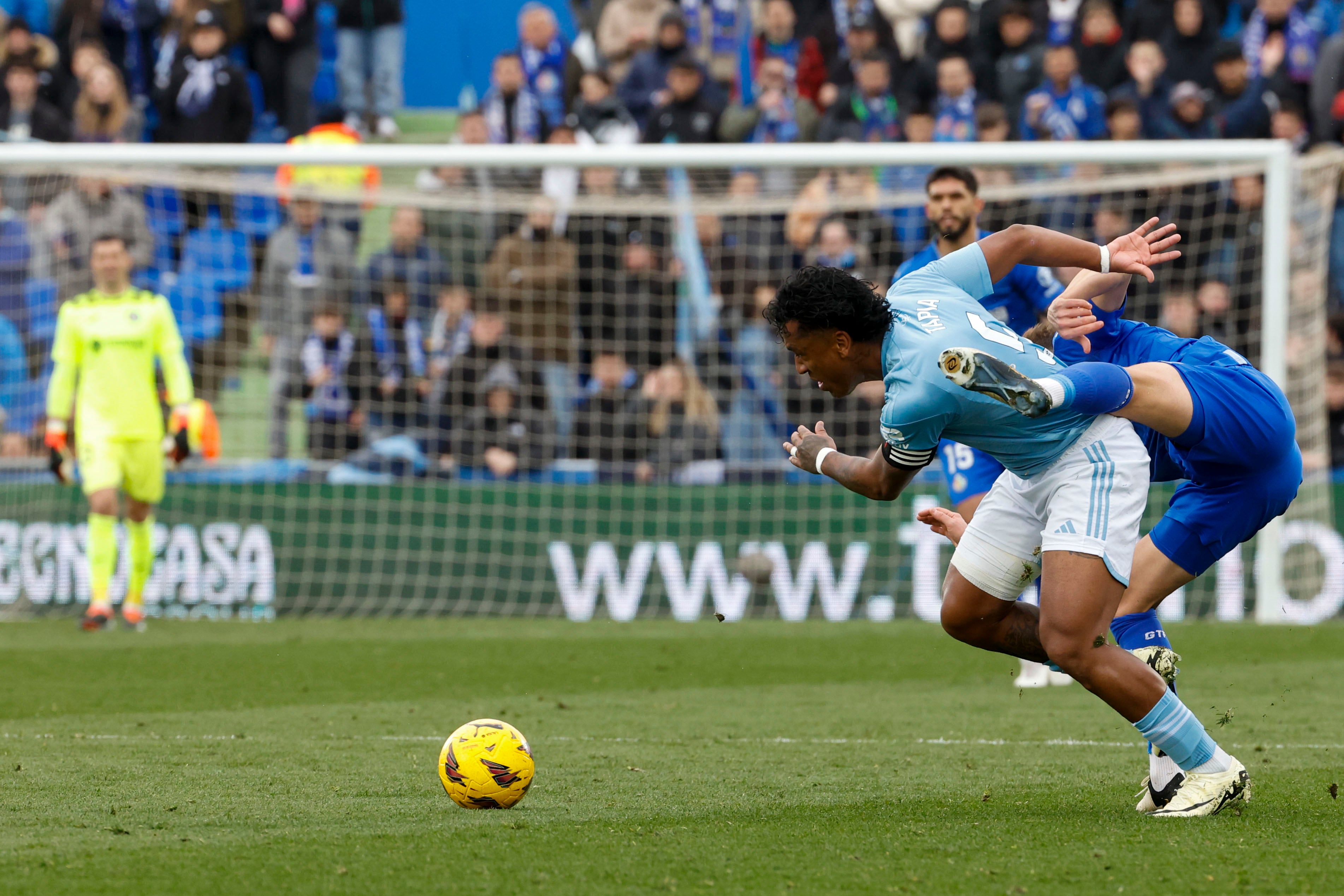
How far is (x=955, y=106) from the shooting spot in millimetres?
15773

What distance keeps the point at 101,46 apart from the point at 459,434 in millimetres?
6815

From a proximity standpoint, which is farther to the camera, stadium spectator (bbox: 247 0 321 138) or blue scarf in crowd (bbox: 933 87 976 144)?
stadium spectator (bbox: 247 0 321 138)

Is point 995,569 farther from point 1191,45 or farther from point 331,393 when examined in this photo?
point 1191,45

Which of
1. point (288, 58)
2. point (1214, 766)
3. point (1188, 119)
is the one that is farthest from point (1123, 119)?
point (1214, 766)

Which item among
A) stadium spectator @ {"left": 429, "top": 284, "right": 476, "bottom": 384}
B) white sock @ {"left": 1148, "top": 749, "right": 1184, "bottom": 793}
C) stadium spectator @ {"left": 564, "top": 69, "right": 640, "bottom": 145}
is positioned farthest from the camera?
stadium spectator @ {"left": 564, "top": 69, "right": 640, "bottom": 145}

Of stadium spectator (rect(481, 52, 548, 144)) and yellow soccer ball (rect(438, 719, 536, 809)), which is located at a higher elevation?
stadium spectator (rect(481, 52, 548, 144))

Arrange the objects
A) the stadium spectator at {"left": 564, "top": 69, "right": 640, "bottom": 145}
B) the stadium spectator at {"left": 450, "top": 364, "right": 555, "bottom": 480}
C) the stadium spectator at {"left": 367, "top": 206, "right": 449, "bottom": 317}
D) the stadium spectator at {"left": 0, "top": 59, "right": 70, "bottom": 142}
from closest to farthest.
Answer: the stadium spectator at {"left": 450, "top": 364, "right": 555, "bottom": 480}
the stadium spectator at {"left": 367, "top": 206, "right": 449, "bottom": 317}
the stadium spectator at {"left": 564, "top": 69, "right": 640, "bottom": 145}
the stadium spectator at {"left": 0, "top": 59, "right": 70, "bottom": 142}

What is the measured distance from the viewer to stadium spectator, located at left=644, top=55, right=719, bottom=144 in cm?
1606

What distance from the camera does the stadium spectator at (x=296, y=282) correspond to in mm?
15156

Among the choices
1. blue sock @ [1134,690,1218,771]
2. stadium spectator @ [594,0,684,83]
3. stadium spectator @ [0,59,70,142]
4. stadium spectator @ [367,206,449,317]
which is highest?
stadium spectator @ [594,0,684,83]

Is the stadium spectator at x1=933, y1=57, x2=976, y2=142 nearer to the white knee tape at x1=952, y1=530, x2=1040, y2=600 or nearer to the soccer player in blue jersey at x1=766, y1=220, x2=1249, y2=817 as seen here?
the soccer player in blue jersey at x1=766, y1=220, x2=1249, y2=817

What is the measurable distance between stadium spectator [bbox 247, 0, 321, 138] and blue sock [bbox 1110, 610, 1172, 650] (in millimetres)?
13421

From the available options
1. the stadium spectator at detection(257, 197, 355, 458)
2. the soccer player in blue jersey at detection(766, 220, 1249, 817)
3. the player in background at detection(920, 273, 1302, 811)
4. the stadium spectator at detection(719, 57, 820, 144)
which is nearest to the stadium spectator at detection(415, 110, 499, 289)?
the stadium spectator at detection(257, 197, 355, 458)

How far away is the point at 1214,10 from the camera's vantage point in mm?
15922
